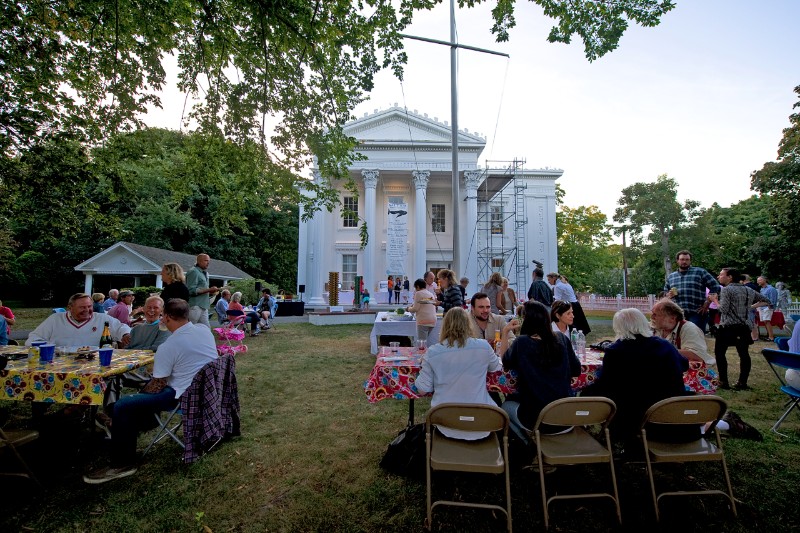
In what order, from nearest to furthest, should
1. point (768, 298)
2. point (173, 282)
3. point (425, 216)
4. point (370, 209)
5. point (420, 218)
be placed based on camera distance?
point (173, 282)
point (768, 298)
point (370, 209)
point (420, 218)
point (425, 216)

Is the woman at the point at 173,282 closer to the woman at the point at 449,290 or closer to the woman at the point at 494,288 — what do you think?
the woman at the point at 449,290

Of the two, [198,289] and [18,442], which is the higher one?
[198,289]

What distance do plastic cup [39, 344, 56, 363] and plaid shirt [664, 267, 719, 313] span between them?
27.2 feet

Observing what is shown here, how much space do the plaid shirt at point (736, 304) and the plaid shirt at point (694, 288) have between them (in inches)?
10.0

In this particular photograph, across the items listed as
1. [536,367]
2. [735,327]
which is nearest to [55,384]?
[536,367]

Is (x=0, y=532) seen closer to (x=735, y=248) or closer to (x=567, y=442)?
(x=567, y=442)

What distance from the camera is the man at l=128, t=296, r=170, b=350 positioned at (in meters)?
4.61

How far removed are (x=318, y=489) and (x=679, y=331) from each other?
3.77 meters

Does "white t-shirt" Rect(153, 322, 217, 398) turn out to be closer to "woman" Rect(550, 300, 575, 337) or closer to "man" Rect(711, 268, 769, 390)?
"woman" Rect(550, 300, 575, 337)

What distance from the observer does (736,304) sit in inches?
233

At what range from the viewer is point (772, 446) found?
366cm

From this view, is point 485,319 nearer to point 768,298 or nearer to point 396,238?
point 768,298

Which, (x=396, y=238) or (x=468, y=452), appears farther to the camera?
(x=396, y=238)

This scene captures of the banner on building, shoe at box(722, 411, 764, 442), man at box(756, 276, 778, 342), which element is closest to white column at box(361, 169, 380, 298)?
the banner on building
